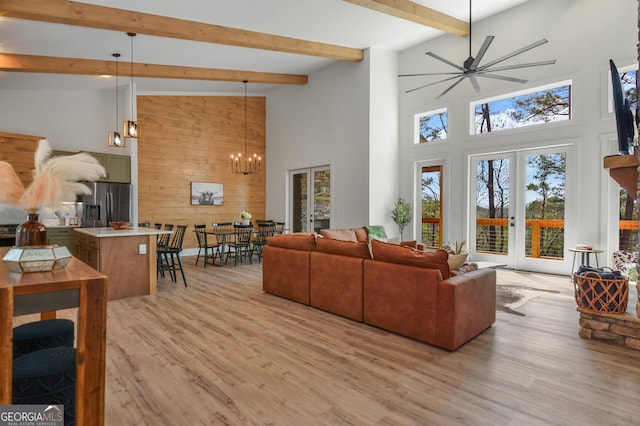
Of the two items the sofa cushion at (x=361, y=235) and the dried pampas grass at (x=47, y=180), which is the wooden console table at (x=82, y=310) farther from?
the sofa cushion at (x=361, y=235)

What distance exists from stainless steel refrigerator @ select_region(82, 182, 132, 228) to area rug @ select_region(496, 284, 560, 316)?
7144 millimetres

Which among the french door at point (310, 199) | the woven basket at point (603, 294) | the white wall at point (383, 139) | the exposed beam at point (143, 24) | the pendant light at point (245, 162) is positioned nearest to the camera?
the woven basket at point (603, 294)

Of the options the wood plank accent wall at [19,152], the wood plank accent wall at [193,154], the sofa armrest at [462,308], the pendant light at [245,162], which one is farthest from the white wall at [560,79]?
the wood plank accent wall at [19,152]

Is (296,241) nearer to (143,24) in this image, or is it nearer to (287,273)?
(287,273)

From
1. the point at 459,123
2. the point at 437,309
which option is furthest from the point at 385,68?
the point at 437,309

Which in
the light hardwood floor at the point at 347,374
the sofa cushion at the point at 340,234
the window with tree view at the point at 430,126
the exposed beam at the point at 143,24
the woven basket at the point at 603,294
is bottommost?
the light hardwood floor at the point at 347,374

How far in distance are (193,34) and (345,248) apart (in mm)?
4141

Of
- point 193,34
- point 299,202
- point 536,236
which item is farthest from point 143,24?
point 536,236

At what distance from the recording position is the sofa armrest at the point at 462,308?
3.00 m

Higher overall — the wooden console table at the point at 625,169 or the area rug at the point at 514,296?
the wooden console table at the point at 625,169

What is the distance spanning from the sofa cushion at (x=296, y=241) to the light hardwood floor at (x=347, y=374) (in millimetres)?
826

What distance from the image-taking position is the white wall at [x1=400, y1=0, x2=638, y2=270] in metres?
5.55

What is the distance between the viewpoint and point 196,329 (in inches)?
141

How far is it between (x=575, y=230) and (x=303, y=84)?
6726mm
